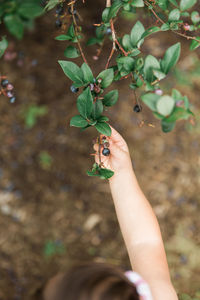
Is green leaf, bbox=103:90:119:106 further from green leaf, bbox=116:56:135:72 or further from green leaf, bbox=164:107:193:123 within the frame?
green leaf, bbox=164:107:193:123

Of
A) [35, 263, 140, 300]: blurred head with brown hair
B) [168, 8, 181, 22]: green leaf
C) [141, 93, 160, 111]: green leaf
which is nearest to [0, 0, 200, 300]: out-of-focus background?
[35, 263, 140, 300]: blurred head with brown hair

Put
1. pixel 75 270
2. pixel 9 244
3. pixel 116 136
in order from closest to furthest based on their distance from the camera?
pixel 75 270 < pixel 116 136 < pixel 9 244

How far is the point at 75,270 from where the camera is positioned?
1199mm


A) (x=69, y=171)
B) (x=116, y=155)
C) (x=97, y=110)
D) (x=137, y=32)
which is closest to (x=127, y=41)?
(x=137, y=32)

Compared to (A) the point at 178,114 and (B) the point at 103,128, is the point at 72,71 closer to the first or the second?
(B) the point at 103,128

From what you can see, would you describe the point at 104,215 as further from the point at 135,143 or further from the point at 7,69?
the point at 7,69

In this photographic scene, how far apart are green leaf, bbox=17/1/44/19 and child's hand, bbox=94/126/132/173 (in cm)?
62

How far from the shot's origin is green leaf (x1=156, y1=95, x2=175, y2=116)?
0.76 m

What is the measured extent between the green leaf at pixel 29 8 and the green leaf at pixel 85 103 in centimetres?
67

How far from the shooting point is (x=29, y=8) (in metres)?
1.42

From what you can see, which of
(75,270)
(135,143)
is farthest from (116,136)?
(135,143)

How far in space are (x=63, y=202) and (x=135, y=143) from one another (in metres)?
0.60

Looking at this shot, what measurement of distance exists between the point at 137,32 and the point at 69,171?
1270mm

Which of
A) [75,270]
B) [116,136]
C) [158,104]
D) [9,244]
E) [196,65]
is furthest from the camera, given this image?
[196,65]
